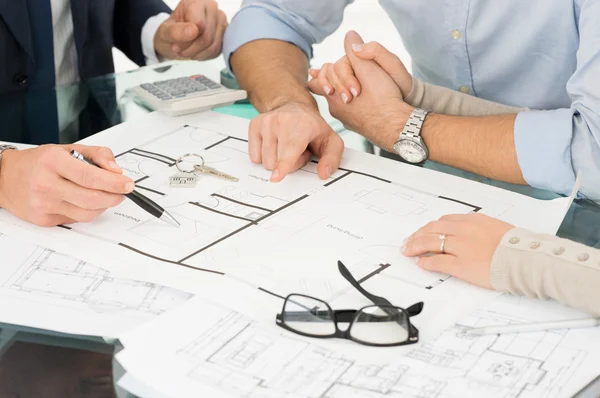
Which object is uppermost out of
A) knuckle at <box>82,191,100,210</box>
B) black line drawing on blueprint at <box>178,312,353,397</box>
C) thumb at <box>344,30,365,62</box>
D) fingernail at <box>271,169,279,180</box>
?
thumb at <box>344,30,365,62</box>

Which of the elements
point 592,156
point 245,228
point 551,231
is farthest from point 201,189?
point 592,156

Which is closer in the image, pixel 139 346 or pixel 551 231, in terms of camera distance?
pixel 139 346

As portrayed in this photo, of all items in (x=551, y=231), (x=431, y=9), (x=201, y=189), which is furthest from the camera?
(x=431, y=9)

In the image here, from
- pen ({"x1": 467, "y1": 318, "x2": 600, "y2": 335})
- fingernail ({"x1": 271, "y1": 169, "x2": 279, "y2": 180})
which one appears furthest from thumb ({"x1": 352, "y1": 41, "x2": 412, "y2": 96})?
pen ({"x1": 467, "y1": 318, "x2": 600, "y2": 335})

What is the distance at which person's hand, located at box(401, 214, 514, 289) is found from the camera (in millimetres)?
980

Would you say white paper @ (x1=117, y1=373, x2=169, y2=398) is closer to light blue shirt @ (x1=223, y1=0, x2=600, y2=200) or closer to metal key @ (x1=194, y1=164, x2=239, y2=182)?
metal key @ (x1=194, y1=164, x2=239, y2=182)

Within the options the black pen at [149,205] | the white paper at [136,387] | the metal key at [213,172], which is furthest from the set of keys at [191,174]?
the white paper at [136,387]

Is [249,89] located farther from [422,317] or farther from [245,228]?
[422,317]

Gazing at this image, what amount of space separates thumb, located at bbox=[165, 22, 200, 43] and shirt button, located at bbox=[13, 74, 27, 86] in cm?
35

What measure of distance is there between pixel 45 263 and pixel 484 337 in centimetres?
57

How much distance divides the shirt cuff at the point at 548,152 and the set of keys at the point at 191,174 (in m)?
0.49

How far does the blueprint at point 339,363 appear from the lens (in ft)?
2.60

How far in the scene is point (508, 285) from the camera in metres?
0.95

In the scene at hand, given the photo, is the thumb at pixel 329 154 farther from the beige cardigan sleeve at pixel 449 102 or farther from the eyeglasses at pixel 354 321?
the eyeglasses at pixel 354 321
